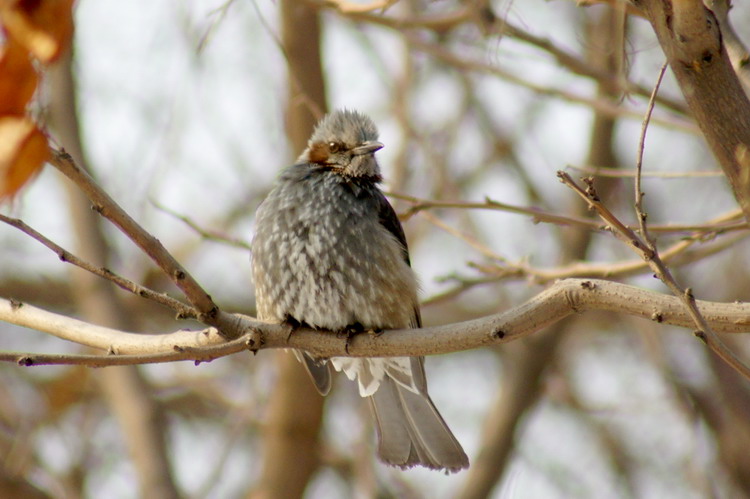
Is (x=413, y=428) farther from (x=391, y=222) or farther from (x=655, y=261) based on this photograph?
(x=655, y=261)

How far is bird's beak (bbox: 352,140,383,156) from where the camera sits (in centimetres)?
495

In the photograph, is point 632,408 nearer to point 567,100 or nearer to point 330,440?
point 330,440

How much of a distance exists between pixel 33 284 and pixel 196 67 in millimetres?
2811

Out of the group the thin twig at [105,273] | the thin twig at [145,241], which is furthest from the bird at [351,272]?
the thin twig at [105,273]

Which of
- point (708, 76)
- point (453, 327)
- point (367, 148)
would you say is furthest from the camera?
point (367, 148)

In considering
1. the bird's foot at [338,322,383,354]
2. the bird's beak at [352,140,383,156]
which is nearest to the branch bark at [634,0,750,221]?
the bird's foot at [338,322,383,354]

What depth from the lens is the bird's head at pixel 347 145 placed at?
197 inches

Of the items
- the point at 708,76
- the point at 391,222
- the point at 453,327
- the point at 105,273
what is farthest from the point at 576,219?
the point at 105,273

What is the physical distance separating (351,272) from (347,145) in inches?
38.8

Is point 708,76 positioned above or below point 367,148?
below

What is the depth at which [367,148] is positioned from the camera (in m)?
4.97

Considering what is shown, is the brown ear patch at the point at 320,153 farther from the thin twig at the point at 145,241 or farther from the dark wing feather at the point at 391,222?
the thin twig at the point at 145,241

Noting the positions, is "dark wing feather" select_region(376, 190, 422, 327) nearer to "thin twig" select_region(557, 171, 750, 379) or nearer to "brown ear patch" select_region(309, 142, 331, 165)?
"brown ear patch" select_region(309, 142, 331, 165)

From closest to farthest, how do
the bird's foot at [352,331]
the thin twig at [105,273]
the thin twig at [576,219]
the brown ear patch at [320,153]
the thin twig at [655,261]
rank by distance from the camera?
the thin twig at [655,261], the thin twig at [105,273], the thin twig at [576,219], the bird's foot at [352,331], the brown ear patch at [320,153]
